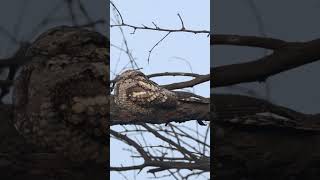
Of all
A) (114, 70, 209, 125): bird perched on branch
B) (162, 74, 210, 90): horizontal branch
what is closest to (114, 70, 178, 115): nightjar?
(114, 70, 209, 125): bird perched on branch

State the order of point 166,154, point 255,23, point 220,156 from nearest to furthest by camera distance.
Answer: point 220,156 < point 255,23 < point 166,154

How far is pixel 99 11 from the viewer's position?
39.3 inches

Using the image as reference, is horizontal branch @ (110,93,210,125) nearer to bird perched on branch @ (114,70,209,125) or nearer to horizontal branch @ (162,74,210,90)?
bird perched on branch @ (114,70,209,125)

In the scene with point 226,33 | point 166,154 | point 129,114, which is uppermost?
point 226,33

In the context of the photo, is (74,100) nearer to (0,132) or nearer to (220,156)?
(0,132)

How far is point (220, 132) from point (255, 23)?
0.72 feet

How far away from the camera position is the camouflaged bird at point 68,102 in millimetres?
880

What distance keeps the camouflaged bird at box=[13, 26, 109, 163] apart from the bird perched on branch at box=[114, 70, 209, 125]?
0.63 ft

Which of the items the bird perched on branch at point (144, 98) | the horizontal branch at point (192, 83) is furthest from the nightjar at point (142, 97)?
the horizontal branch at point (192, 83)

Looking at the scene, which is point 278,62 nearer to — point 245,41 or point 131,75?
point 245,41

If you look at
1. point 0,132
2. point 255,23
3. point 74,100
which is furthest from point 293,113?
point 0,132

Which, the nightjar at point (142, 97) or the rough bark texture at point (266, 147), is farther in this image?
the nightjar at point (142, 97)

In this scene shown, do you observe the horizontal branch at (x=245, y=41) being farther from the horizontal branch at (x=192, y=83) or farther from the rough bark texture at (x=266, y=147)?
the horizontal branch at (x=192, y=83)

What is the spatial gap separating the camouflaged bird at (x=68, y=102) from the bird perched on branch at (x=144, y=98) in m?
0.19
